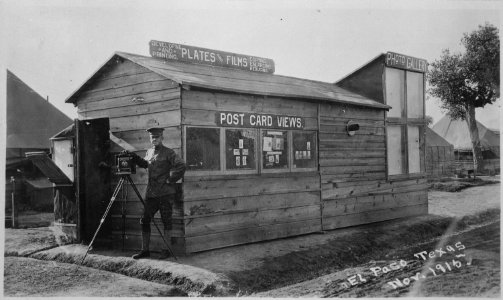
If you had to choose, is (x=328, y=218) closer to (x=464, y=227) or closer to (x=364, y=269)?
(x=364, y=269)

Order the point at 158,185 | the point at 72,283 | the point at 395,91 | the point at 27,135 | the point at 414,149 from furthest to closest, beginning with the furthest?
the point at 27,135
the point at 414,149
the point at 395,91
the point at 158,185
the point at 72,283

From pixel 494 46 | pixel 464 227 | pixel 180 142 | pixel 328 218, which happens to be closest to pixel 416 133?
pixel 464 227

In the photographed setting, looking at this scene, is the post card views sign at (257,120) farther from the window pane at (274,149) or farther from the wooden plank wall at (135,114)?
the wooden plank wall at (135,114)

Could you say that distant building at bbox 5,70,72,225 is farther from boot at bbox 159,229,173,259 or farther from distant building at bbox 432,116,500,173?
distant building at bbox 432,116,500,173

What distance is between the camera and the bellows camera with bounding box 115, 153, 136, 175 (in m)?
8.09

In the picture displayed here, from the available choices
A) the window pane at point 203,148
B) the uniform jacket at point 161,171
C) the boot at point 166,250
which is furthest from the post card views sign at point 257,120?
the boot at point 166,250

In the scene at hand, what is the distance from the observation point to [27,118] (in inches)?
723

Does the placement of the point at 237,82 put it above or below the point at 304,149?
above

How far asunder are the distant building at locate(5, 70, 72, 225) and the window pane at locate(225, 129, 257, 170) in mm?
9954

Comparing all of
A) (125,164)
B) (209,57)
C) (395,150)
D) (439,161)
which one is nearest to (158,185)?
(125,164)

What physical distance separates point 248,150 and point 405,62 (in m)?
6.25

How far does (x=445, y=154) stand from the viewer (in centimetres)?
3319

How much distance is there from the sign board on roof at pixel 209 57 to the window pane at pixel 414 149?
439 cm

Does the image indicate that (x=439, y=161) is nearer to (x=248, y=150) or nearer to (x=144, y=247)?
(x=248, y=150)
